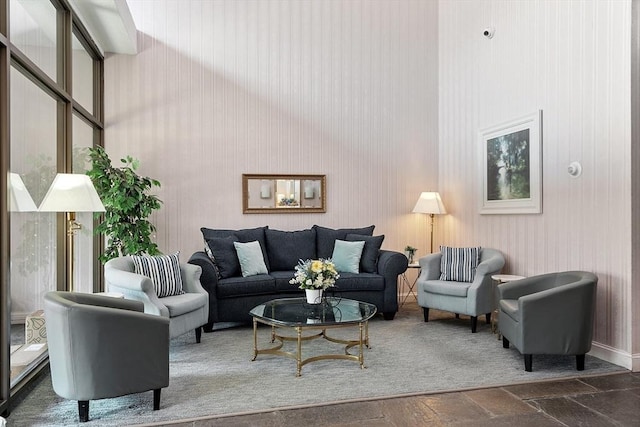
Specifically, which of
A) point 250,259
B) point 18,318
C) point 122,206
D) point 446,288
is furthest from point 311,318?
point 122,206

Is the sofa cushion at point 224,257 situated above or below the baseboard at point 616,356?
above

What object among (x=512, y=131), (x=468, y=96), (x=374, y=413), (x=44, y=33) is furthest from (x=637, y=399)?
(x=44, y=33)

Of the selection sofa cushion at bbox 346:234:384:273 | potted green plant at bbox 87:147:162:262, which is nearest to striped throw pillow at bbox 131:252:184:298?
potted green plant at bbox 87:147:162:262

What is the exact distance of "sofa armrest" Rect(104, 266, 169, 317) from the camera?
3678 mm

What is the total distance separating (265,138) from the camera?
611 centimetres

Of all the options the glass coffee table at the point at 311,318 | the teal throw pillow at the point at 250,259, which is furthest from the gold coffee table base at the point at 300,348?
the teal throw pillow at the point at 250,259

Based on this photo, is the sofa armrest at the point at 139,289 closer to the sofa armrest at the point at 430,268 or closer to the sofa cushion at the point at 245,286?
the sofa cushion at the point at 245,286

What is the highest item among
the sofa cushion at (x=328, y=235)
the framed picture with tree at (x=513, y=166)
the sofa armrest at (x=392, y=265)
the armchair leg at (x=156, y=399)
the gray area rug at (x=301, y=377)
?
the framed picture with tree at (x=513, y=166)

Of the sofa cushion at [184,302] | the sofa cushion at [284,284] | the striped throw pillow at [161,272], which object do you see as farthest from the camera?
the sofa cushion at [284,284]

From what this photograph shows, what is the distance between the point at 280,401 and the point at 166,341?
0.83m

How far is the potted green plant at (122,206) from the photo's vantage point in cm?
493

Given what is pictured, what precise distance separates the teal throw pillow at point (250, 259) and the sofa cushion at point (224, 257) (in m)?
0.06

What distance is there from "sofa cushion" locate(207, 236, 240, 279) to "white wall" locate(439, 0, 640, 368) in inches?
117

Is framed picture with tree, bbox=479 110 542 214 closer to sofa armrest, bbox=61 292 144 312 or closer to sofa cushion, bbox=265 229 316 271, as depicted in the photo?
sofa cushion, bbox=265 229 316 271
